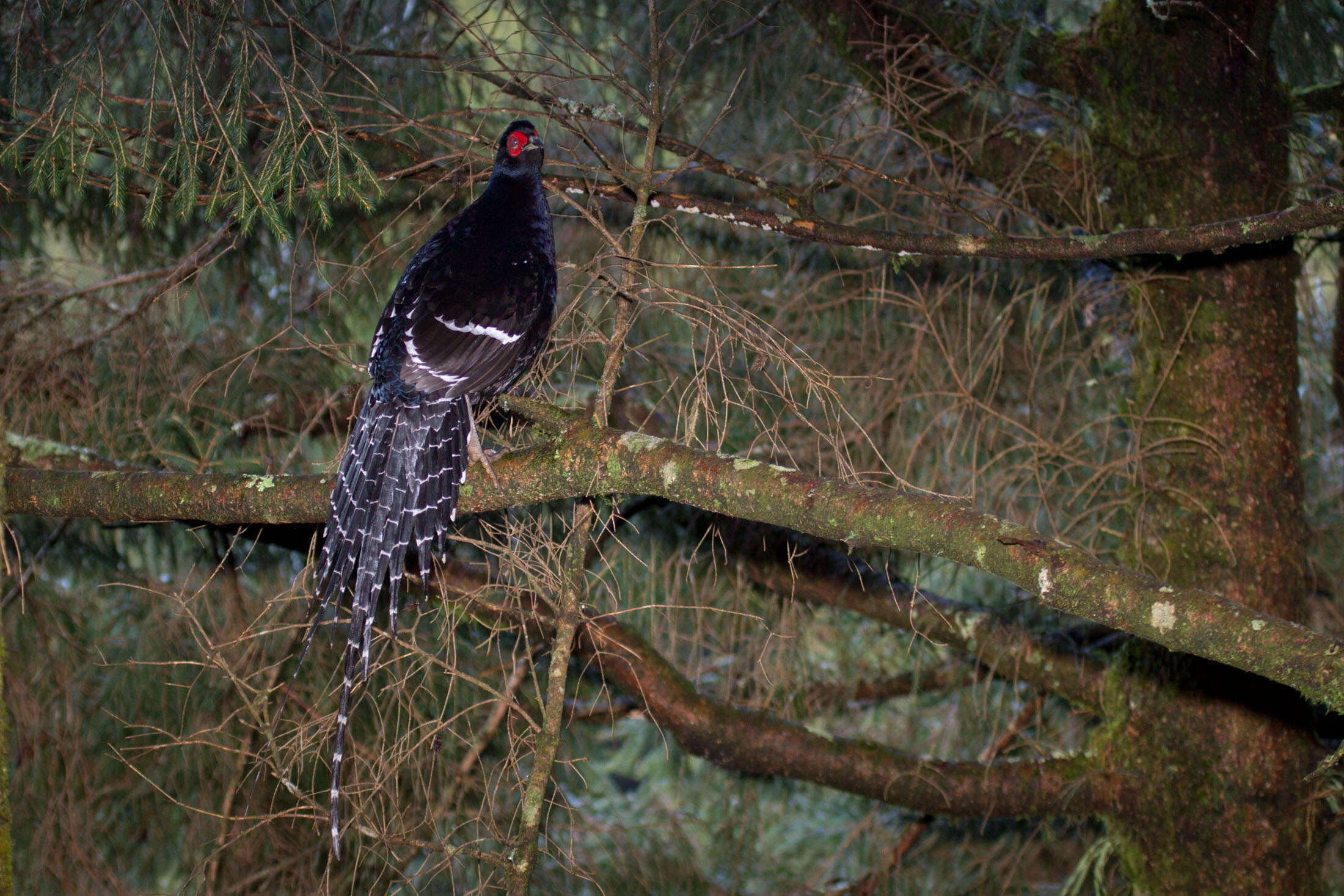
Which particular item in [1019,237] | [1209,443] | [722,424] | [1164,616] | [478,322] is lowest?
[722,424]

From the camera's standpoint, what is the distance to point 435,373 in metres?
2.29

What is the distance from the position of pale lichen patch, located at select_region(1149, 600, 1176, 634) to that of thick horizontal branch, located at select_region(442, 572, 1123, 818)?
1536 millimetres

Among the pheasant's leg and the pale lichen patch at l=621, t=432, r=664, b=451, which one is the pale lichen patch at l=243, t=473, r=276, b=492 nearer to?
the pheasant's leg

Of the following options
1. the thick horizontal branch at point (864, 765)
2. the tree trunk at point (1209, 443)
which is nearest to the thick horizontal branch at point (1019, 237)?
the tree trunk at point (1209, 443)

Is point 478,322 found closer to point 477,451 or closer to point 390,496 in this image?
point 477,451

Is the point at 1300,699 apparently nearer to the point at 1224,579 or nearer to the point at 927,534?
the point at 1224,579

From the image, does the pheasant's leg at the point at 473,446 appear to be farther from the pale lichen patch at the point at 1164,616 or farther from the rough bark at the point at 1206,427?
the rough bark at the point at 1206,427

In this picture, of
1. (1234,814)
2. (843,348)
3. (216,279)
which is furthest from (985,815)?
(216,279)

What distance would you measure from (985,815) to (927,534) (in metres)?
1.64

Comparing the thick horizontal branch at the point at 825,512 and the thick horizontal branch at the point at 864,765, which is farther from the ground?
the thick horizontal branch at the point at 825,512

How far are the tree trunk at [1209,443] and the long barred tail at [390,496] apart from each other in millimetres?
1855

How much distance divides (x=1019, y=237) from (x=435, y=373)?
1.36 m

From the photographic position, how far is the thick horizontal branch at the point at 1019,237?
227 centimetres

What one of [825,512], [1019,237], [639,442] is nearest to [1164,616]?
[825,512]
